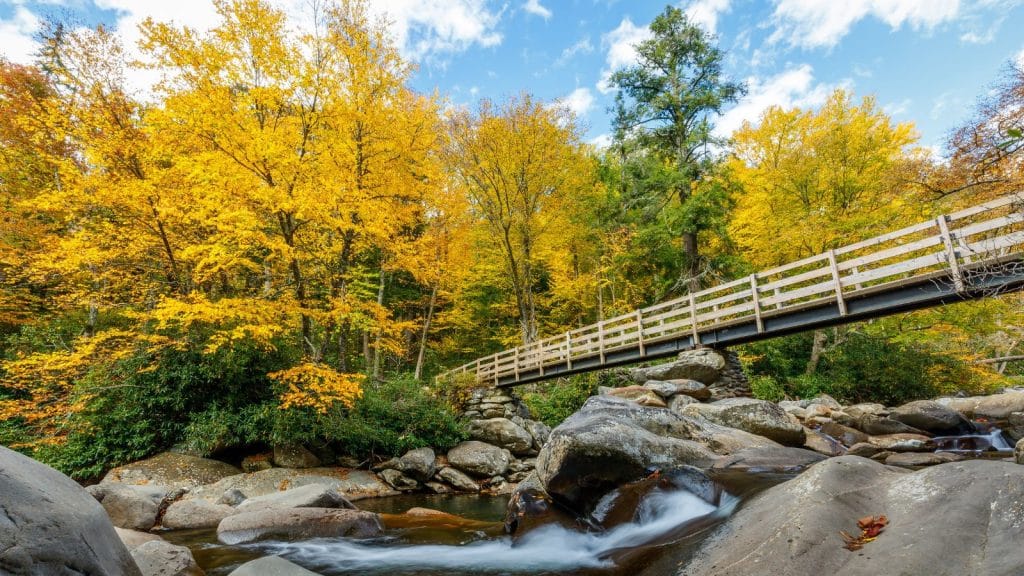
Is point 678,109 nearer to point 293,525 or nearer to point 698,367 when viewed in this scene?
point 698,367

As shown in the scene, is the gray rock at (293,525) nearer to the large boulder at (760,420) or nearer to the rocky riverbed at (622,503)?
the rocky riverbed at (622,503)

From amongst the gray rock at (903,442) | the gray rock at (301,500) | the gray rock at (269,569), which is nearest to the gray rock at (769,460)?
the gray rock at (903,442)

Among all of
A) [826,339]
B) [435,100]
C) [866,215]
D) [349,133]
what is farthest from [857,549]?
[826,339]

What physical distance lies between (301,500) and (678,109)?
18493mm

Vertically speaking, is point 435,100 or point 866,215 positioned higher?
point 435,100

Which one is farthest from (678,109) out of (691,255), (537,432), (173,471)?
(173,471)

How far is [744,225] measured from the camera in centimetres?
1855

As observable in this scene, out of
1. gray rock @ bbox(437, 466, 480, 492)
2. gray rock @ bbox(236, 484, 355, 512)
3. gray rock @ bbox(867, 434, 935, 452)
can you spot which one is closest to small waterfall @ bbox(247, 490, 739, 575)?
gray rock @ bbox(236, 484, 355, 512)

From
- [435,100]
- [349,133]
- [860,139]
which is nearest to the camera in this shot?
[349,133]

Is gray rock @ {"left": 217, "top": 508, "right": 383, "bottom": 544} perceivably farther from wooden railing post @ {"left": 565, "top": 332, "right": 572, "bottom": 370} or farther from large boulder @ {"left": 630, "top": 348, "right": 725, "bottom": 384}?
large boulder @ {"left": 630, "top": 348, "right": 725, "bottom": 384}

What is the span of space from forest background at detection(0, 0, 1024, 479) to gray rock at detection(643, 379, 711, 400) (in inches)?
164

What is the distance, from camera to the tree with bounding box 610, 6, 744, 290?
17.7 m

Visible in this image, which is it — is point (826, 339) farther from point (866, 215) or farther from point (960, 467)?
point (960, 467)

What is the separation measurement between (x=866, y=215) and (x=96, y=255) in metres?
21.4
